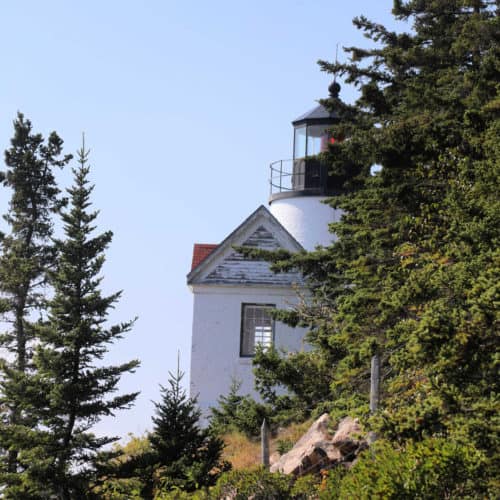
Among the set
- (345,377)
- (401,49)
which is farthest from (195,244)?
(345,377)

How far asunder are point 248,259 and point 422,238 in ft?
39.8

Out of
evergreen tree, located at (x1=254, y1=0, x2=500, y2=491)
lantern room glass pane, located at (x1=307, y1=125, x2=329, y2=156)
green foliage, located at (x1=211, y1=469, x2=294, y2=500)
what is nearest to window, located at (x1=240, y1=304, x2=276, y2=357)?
evergreen tree, located at (x1=254, y1=0, x2=500, y2=491)

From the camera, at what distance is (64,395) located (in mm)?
19875

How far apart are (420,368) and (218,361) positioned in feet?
48.7

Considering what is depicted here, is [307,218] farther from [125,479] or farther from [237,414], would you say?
[125,479]

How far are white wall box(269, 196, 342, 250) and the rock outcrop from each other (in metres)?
14.2

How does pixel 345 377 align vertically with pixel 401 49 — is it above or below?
below

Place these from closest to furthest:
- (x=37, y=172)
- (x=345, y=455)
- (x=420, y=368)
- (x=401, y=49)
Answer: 1. (x=420, y=368)
2. (x=345, y=455)
3. (x=401, y=49)
4. (x=37, y=172)

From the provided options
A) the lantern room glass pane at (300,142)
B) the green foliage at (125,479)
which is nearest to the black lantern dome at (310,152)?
the lantern room glass pane at (300,142)

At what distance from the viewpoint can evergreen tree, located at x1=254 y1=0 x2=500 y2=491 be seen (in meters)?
12.5

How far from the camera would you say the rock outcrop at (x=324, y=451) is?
1609 centimetres

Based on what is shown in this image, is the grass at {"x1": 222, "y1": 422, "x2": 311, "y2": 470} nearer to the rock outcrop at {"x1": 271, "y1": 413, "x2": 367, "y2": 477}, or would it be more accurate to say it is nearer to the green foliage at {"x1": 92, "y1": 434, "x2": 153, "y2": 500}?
the green foliage at {"x1": 92, "y1": 434, "x2": 153, "y2": 500}

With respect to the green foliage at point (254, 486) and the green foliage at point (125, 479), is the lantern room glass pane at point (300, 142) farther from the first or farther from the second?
the green foliage at point (254, 486)

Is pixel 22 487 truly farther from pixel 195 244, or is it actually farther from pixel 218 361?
pixel 195 244
